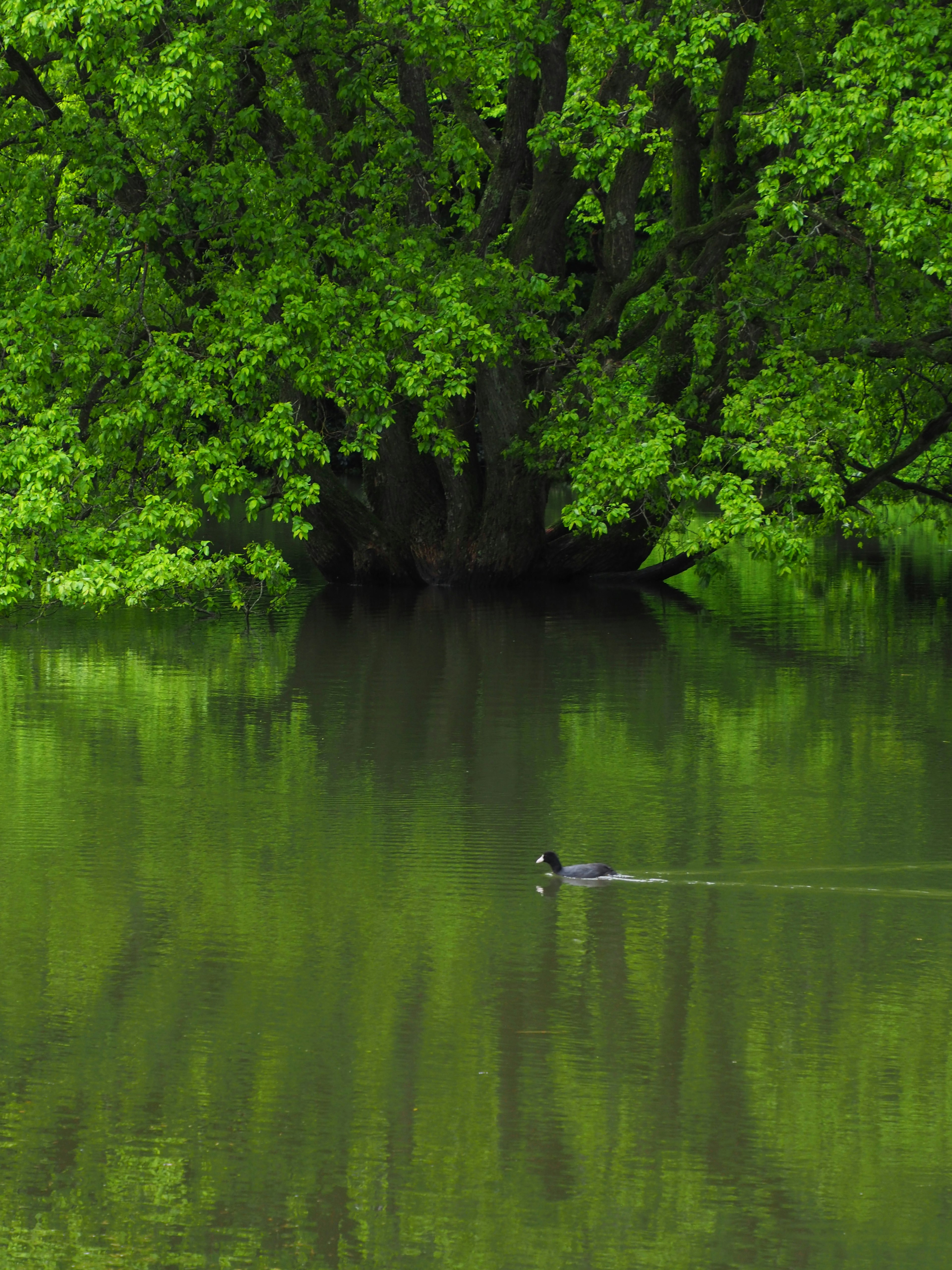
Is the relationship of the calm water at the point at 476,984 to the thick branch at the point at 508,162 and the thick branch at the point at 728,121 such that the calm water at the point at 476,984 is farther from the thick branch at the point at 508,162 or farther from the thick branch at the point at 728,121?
the thick branch at the point at 508,162

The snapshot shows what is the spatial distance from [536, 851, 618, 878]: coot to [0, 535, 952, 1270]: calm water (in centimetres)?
10

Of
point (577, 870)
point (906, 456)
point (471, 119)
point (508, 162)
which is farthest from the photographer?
point (471, 119)

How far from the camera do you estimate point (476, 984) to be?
9.63 meters

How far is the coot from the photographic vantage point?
37.5 ft

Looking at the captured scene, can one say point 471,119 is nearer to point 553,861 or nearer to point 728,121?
point 728,121

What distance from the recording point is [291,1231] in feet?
22.5

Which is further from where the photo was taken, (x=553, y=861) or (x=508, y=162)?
(x=508, y=162)

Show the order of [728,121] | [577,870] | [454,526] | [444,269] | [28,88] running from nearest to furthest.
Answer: [577,870]
[28,88]
[444,269]
[728,121]
[454,526]

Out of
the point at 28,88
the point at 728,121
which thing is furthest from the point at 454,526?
the point at 28,88

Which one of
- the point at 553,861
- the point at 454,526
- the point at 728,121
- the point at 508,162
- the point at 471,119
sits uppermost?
the point at 471,119

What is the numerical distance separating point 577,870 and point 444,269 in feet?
45.9

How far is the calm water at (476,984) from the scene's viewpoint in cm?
702

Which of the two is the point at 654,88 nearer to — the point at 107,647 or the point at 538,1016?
the point at 107,647

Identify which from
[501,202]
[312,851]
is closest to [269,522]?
[501,202]
